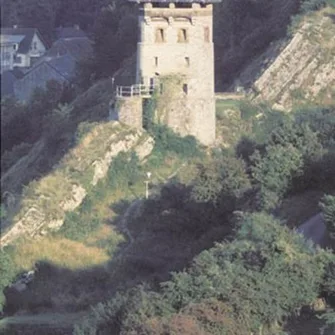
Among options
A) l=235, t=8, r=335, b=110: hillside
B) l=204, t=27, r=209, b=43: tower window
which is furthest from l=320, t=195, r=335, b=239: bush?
l=235, t=8, r=335, b=110: hillside

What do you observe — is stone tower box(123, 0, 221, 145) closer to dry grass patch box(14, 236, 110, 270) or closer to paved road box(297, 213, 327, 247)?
dry grass patch box(14, 236, 110, 270)

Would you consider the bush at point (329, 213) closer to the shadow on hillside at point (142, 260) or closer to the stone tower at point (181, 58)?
the shadow on hillside at point (142, 260)

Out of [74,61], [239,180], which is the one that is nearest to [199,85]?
[239,180]

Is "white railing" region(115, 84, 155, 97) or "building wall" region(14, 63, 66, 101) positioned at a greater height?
"white railing" region(115, 84, 155, 97)

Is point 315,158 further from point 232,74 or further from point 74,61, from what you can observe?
point 74,61

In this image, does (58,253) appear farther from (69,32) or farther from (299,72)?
(69,32)
